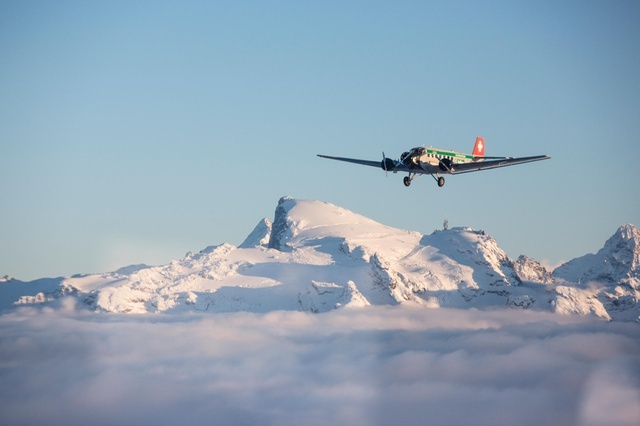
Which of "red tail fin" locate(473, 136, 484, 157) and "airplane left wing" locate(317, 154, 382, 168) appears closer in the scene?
"airplane left wing" locate(317, 154, 382, 168)

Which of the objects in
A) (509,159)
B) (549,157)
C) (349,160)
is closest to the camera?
(549,157)

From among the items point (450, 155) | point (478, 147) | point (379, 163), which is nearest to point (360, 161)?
point (379, 163)

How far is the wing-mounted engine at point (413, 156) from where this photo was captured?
11769 cm

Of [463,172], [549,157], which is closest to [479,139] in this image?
[463,172]

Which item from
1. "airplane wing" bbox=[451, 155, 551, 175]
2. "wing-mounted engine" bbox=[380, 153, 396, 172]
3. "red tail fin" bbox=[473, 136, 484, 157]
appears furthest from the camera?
"red tail fin" bbox=[473, 136, 484, 157]

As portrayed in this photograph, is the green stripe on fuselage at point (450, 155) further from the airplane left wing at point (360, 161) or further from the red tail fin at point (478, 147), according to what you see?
the red tail fin at point (478, 147)

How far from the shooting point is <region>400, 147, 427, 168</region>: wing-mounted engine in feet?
386

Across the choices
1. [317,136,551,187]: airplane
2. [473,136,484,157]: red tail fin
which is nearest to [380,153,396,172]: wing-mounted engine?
[317,136,551,187]: airplane

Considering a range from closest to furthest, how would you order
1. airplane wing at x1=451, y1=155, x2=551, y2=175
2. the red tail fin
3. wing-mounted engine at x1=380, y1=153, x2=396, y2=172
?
airplane wing at x1=451, y1=155, x2=551, y2=175 → wing-mounted engine at x1=380, y1=153, x2=396, y2=172 → the red tail fin

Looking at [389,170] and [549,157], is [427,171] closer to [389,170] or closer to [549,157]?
[389,170]

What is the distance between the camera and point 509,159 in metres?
117

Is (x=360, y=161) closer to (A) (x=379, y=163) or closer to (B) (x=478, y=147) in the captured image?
(A) (x=379, y=163)

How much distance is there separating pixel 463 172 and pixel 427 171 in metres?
7.39

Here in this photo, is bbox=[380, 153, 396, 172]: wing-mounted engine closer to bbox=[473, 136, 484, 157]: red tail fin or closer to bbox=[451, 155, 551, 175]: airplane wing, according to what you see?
bbox=[451, 155, 551, 175]: airplane wing
